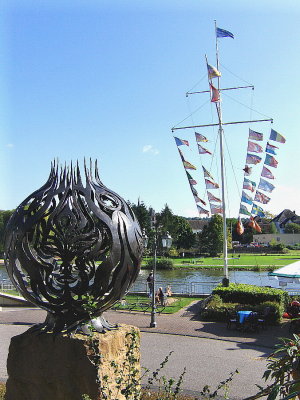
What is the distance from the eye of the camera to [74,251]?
618 centimetres

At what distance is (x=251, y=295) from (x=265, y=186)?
7477 millimetres

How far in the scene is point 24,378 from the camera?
6285 millimetres

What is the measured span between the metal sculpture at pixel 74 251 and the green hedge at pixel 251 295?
39.2 ft

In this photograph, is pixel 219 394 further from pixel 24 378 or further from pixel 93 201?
pixel 93 201

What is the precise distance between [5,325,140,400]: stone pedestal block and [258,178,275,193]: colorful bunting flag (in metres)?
18.1

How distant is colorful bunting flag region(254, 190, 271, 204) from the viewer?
23.3 metres

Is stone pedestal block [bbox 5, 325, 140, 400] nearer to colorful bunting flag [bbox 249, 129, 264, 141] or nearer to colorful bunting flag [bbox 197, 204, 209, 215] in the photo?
colorful bunting flag [bbox 197, 204, 209, 215]

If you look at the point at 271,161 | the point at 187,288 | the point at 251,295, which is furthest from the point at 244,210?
the point at 251,295

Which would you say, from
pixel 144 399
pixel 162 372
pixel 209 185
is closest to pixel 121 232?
pixel 144 399

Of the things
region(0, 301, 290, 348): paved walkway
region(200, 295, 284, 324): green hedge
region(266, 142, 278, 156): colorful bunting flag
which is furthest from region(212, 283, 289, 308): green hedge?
region(266, 142, 278, 156): colorful bunting flag

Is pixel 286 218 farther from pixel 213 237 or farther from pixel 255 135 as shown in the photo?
pixel 255 135

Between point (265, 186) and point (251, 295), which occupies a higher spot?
point (265, 186)

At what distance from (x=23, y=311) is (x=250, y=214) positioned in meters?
12.6

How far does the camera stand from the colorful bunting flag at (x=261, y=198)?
23297 millimetres
